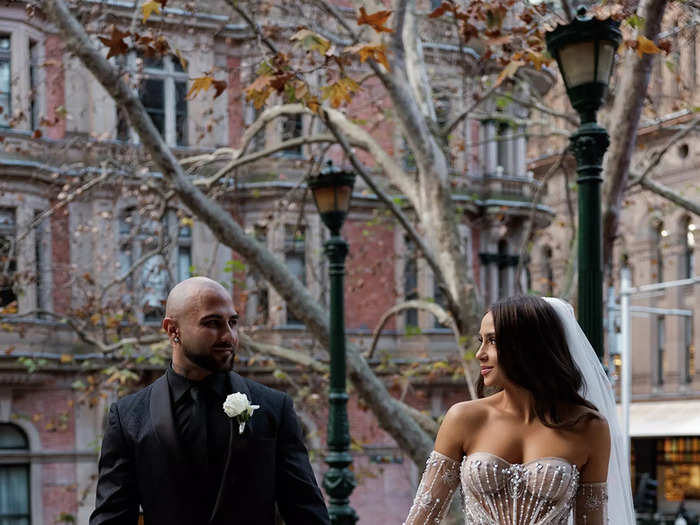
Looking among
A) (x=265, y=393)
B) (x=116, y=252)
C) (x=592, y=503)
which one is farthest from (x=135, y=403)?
(x=116, y=252)

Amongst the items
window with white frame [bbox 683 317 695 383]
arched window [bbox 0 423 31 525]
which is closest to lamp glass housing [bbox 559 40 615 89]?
arched window [bbox 0 423 31 525]

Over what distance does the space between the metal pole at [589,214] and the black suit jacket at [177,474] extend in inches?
138

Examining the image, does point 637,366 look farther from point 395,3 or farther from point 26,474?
point 395,3

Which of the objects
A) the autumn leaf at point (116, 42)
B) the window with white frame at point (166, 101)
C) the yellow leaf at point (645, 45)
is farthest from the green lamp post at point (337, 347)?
the window with white frame at point (166, 101)

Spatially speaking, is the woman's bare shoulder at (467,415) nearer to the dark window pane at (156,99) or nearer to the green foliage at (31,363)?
the green foliage at (31,363)

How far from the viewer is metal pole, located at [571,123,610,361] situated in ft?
24.7

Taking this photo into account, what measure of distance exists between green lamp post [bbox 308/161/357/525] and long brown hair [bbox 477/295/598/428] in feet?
25.2

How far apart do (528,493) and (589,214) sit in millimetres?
3601

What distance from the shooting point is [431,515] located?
464 cm

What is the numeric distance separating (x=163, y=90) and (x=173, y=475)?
21.2 metres

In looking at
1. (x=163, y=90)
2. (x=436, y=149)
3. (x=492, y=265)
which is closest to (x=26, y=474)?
(x=163, y=90)

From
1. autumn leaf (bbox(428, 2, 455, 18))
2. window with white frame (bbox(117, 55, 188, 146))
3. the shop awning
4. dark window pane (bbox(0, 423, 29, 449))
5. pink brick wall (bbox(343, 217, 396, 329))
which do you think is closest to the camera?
autumn leaf (bbox(428, 2, 455, 18))

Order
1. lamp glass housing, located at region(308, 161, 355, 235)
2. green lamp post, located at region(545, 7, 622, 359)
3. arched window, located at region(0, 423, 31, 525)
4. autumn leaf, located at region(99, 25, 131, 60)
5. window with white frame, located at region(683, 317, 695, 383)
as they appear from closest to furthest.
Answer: green lamp post, located at region(545, 7, 622, 359), autumn leaf, located at region(99, 25, 131, 60), lamp glass housing, located at region(308, 161, 355, 235), arched window, located at region(0, 423, 31, 525), window with white frame, located at region(683, 317, 695, 383)

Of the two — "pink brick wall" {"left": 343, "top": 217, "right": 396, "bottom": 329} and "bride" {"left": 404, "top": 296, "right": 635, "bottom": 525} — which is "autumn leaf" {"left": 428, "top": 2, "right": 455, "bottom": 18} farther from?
"pink brick wall" {"left": 343, "top": 217, "right": 396, "bottom": 329}
